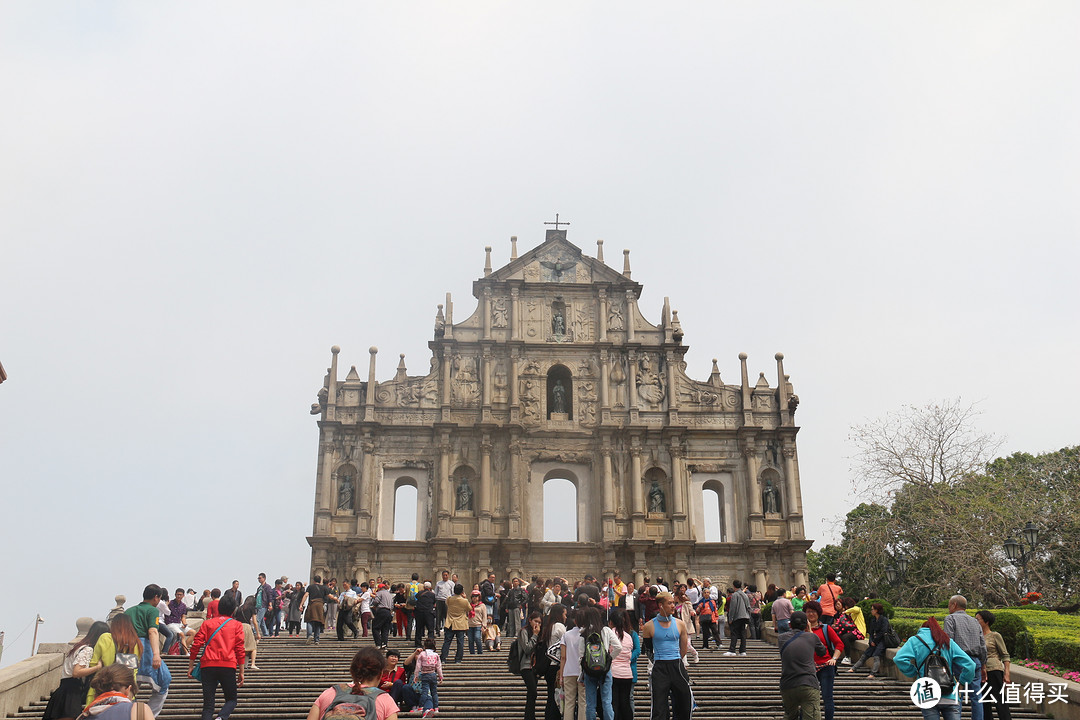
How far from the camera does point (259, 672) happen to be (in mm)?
16125

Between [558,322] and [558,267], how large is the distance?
2.28 m

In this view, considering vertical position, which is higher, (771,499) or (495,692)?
(771,499)

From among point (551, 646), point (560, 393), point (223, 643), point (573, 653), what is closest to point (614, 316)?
point (560, 393)

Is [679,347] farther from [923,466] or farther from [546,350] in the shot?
[923,466]

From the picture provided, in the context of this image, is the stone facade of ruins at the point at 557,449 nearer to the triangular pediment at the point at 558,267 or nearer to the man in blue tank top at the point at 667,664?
the triangular pediment at the point at 558,267

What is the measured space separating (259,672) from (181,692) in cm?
157

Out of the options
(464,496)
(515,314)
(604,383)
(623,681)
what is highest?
(515,314)

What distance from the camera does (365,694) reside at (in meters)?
6.26

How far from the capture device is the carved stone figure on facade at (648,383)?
Answer: 35.2m

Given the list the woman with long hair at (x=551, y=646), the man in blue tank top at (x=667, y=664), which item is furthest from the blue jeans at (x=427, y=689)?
the man in blue tank top at (x=667, y=664)

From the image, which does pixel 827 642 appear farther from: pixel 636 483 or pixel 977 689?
pixel 636 483

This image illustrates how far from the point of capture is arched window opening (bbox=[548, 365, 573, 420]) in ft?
115

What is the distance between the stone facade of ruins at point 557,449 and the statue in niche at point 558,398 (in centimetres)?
5

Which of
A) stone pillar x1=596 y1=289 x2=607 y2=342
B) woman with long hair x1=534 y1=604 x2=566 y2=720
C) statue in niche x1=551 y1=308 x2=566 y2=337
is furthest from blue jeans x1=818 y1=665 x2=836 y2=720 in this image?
statue in niche x1=551 y1=308 x2=566 y2=337
